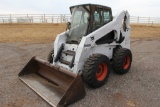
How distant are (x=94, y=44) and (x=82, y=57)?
578mm

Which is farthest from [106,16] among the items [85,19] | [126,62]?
[126,62]

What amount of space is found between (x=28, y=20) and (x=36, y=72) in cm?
2714

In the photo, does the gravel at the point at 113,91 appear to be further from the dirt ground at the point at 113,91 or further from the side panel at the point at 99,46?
the side panel at the point at 99,46

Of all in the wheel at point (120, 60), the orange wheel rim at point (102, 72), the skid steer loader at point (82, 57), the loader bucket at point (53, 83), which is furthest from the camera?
the wheel at point (120, 60)

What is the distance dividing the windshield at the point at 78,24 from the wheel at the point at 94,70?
0.98 m

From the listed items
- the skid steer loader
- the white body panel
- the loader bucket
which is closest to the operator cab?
the skid steer loader

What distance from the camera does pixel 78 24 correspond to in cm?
625

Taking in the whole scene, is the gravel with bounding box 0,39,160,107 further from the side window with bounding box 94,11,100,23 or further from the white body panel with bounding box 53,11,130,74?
the side window with bounding box 94,11,100,23

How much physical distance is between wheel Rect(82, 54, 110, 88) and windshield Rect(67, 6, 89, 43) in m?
0.98

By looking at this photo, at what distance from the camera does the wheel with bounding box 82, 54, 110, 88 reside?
519cm

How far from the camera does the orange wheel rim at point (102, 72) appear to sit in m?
5.64

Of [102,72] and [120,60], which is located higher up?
[120,60]

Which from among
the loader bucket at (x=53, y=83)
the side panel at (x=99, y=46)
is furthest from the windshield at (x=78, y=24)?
the loader bucket at (x=53, y=83)

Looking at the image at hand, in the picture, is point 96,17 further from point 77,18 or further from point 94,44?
point 94,44
